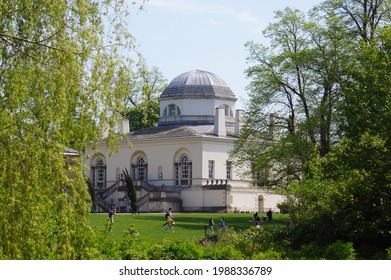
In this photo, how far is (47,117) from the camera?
14.4m

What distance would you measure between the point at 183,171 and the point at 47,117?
63.8 meters

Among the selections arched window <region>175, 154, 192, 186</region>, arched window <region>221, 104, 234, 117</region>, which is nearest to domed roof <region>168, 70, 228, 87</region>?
arched window <region>221, 104, 234, 117</region>

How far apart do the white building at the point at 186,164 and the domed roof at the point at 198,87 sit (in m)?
0.09

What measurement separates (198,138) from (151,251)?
5390 centimetres

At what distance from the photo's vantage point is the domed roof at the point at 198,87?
8469 centimetres

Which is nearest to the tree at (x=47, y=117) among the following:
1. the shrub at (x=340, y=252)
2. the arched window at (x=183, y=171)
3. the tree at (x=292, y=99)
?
the shrub at (x=340, y=252)

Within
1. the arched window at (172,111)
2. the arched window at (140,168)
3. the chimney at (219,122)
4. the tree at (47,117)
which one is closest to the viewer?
the tree at (47,117)

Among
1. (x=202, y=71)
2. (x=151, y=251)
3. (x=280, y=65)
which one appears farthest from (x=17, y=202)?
(x=202, y=71)

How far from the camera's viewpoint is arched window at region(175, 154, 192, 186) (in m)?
77.9

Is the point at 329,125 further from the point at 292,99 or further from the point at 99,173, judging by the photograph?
the point at 99,173

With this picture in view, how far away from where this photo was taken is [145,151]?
263 feet

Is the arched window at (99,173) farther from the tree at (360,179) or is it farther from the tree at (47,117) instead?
the tree at (47,117)

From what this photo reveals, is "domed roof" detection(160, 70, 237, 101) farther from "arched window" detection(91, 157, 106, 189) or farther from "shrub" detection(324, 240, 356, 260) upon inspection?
"shrub" detection(324, 240, 356, 260)

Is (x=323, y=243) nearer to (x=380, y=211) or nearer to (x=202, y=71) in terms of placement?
(x=380, y=211)
